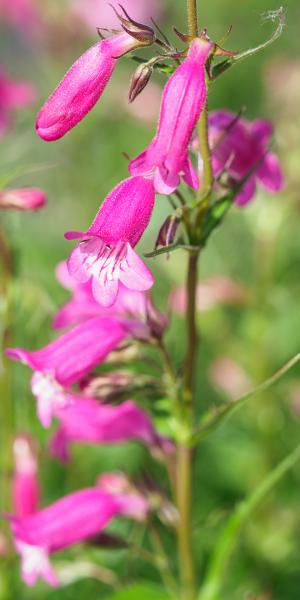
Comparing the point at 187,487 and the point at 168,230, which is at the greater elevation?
the point at 168,230

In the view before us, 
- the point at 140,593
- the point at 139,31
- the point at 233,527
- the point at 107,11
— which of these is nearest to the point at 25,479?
the point at 140,593

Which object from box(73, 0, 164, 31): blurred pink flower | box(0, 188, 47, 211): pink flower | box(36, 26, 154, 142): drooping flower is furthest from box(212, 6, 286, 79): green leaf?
box(73, 0, 164, 31): blurred pink flower

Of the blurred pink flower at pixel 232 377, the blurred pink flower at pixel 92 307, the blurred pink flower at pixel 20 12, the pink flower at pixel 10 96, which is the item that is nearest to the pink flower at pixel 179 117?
the blurred pink flower at pixel 92 307

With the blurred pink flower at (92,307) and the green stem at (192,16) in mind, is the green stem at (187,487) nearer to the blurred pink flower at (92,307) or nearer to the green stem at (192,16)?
the blurred pink flower at (92,307)

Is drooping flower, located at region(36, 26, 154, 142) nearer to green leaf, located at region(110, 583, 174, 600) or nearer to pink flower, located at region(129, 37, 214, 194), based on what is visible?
pink flower, located at region(129, 37, 214, 194)

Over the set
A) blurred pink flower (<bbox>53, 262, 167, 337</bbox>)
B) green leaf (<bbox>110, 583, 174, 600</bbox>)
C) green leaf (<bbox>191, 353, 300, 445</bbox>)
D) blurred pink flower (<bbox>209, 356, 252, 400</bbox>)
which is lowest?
blurred pink flower (<bbox>209, 356, 252, 400</bbox>)

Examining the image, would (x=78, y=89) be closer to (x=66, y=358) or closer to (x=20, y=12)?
(x=66, y=358)
